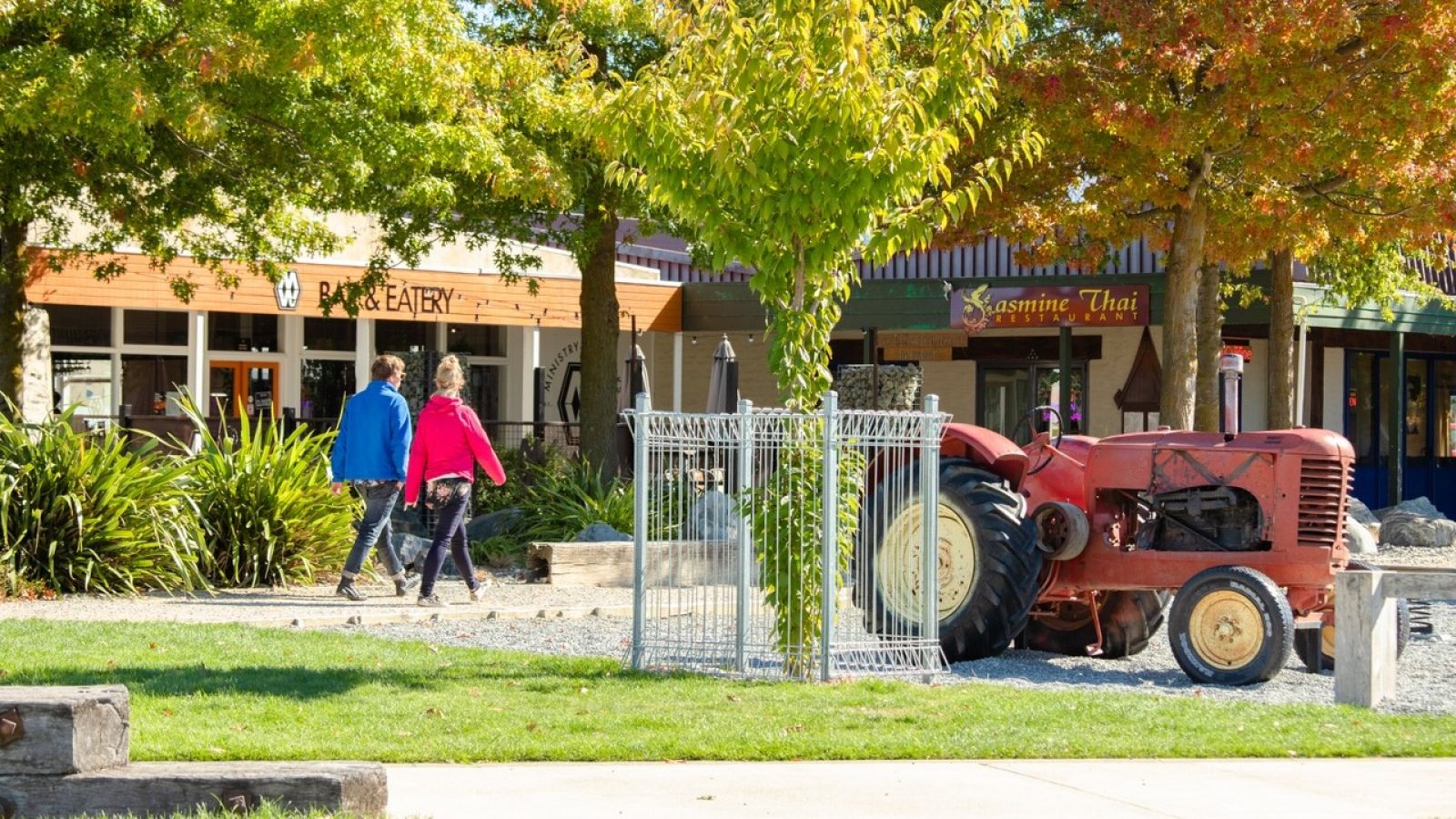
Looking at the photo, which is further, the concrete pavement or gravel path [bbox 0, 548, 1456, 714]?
gravel path [bbox 0, 548, 1456, 714]

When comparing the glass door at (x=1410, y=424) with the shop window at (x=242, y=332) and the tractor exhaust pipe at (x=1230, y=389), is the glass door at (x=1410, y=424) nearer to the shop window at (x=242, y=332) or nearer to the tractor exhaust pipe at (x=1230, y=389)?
the shop window at (x=242, y=332)

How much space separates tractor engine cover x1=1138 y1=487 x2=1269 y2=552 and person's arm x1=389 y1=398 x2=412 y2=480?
17.5 ft

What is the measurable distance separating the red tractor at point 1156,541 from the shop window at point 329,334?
22341mm

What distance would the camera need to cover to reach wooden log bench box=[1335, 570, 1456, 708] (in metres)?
9.40

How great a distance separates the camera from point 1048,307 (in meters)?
26.4

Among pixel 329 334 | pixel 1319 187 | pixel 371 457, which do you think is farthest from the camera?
pixel 329 334

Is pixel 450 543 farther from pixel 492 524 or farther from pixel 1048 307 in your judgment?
pixel 1048 307

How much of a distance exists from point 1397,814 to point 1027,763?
1.49m

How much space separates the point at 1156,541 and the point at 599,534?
22.5 ft

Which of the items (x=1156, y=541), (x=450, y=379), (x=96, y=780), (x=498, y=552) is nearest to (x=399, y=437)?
(x=450, y=379)

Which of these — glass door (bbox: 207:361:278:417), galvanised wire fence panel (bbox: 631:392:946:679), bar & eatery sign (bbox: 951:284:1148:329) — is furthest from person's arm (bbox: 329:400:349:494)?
glass door (bbox: 207:361:278:417)

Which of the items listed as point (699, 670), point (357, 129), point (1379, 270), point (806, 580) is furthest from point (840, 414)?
point (1379, 270)

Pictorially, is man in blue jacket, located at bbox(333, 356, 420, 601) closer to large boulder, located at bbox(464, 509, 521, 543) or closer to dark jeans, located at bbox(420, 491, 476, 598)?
dark jeans, located at bbox(420, 491, 476, 598)

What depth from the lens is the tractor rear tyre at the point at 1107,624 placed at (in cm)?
1184
